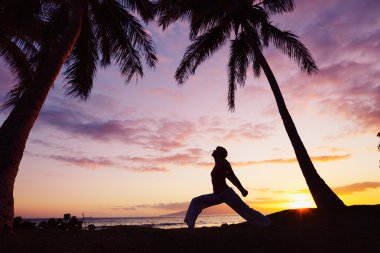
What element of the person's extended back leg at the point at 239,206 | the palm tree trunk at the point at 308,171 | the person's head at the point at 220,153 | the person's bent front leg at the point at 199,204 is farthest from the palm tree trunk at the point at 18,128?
the palm tree trunk at the point at 308,171

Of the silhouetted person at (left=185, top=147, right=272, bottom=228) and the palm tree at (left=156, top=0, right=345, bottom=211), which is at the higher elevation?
the palm tree at (left=156, top=0, right=345, bottom=211)

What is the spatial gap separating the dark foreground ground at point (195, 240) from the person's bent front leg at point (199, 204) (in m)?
0.40

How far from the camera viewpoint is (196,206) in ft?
26.2

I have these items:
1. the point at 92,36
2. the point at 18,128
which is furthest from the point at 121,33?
the point at 18,128

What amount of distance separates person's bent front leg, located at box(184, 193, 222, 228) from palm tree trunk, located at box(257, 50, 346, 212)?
5.58 meters

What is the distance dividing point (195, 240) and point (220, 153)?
6.77 ft

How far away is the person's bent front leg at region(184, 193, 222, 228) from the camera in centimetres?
788

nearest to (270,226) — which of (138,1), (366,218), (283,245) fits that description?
(283,245)

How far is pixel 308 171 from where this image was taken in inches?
494

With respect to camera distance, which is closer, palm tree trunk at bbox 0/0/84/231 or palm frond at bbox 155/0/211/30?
palm tree trunk at bbox 0/0/84/231

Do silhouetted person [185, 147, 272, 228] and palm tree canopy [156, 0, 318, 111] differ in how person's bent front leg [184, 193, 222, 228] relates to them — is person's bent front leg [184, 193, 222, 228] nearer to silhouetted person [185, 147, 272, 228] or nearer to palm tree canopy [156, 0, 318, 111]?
silhouetted person [185, 147, 272, 228]

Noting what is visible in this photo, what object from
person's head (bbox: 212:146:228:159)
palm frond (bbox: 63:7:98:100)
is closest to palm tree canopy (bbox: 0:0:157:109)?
palm frond (bbox: 63:7:98:100)

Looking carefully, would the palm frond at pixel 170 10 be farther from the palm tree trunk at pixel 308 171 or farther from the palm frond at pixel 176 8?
the palm tree trunk at pixel 308 171

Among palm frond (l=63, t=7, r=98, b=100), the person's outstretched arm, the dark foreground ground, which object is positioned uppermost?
palm frond (l=63, t=7, r=98, b=100)
